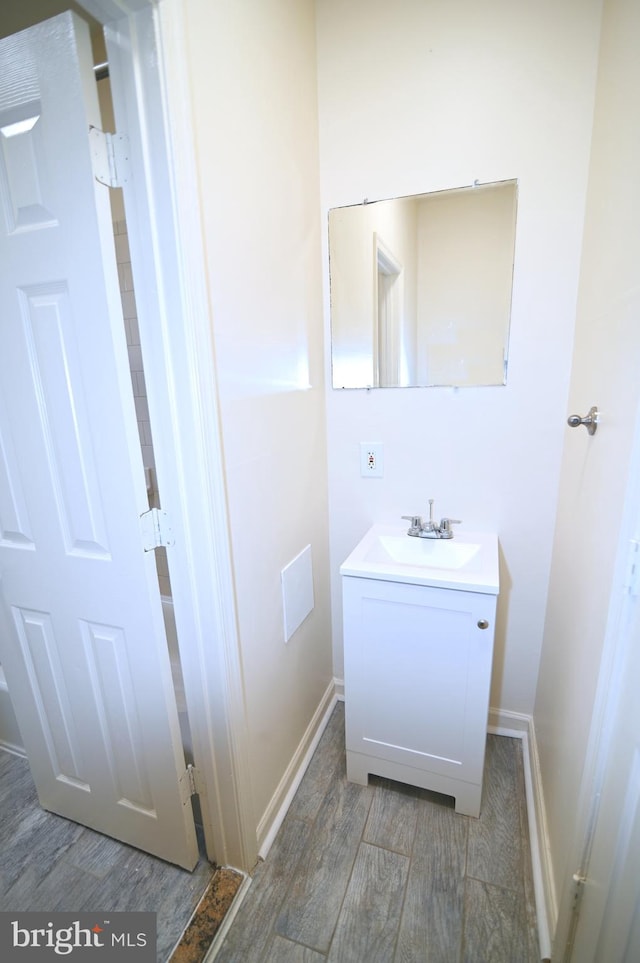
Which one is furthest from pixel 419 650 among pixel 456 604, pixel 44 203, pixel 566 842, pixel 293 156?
pixel 293 156

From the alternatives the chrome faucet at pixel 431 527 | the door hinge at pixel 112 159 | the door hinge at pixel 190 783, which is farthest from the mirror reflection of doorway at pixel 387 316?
the door hinge at pixel 190 783

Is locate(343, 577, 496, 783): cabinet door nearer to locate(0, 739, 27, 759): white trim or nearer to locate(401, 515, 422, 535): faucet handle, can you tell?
locate(401, 515, 422, 535): faucet handle

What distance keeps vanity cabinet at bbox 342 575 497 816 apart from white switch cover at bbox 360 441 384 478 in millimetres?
506

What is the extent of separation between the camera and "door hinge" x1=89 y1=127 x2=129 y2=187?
83cm

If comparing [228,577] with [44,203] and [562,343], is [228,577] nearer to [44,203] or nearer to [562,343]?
[44,203]

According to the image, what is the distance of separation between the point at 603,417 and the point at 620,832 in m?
0.82

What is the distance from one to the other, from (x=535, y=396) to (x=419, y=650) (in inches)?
37.6

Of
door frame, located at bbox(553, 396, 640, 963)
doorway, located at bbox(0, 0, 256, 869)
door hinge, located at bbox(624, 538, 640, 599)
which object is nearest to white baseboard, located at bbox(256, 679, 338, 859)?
doorway, located at bbox(0, 0, 256, 869)

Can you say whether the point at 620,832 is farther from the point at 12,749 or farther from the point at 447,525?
the point at 12,749

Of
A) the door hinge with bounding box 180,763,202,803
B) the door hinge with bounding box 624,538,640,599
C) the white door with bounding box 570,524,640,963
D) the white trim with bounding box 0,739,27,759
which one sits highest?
the door hinge with bounding box 624,538,640,599

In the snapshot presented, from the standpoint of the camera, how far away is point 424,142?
4.62 ft

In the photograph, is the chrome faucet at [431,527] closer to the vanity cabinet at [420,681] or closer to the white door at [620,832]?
the vanity cabinet at [420,681]

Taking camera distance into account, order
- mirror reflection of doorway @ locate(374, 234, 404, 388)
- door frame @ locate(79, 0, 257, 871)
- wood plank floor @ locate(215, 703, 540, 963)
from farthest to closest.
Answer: mirror reflection of doorway @ locate(374, 234, 404, 388), wood plank floor @ locate(215, 703, 540, 963), door frame @ locate(79, 0, 257, 871)

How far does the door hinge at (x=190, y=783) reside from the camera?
117 cm
